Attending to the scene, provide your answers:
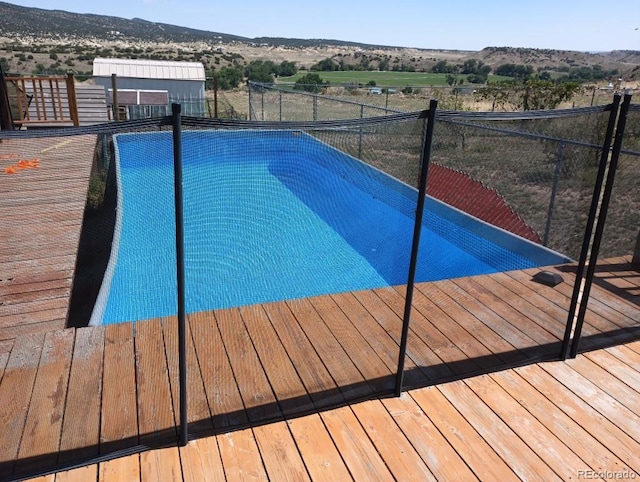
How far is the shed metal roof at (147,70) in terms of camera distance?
18094mm

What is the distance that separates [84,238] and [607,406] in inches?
167

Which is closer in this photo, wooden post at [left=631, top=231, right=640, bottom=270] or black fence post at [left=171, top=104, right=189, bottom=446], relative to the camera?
black fence post at [left=171, top=104, right=189, bottom=446]

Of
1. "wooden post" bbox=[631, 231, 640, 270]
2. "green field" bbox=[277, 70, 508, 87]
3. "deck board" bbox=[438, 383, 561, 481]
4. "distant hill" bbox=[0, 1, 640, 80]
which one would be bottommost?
"deck board" bbox=[438, 383, 561, 481]

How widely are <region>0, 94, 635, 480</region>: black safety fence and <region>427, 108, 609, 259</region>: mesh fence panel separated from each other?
5 centimetres

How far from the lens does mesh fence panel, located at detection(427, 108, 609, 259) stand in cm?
515

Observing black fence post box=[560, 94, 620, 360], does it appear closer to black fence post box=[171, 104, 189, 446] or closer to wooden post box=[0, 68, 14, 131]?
black fence post box=[171, 104, 189, 446]

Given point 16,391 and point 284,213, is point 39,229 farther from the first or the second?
point 16,391

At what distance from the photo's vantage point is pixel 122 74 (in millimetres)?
18000

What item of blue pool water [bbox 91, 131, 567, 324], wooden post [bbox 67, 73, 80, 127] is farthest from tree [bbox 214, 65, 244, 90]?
blue pool water [bbox 91, 131, 567, 324]

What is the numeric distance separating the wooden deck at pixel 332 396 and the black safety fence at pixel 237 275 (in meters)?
0.02

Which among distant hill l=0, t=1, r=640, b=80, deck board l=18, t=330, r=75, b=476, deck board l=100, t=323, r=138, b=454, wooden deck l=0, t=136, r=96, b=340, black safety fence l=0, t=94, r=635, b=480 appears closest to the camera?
deck board l=18, t=330, r=75, b=476

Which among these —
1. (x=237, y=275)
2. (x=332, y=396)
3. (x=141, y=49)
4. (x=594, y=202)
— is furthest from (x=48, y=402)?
(x=141, y=49)

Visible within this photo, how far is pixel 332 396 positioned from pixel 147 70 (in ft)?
61.4

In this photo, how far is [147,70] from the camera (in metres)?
18.6
